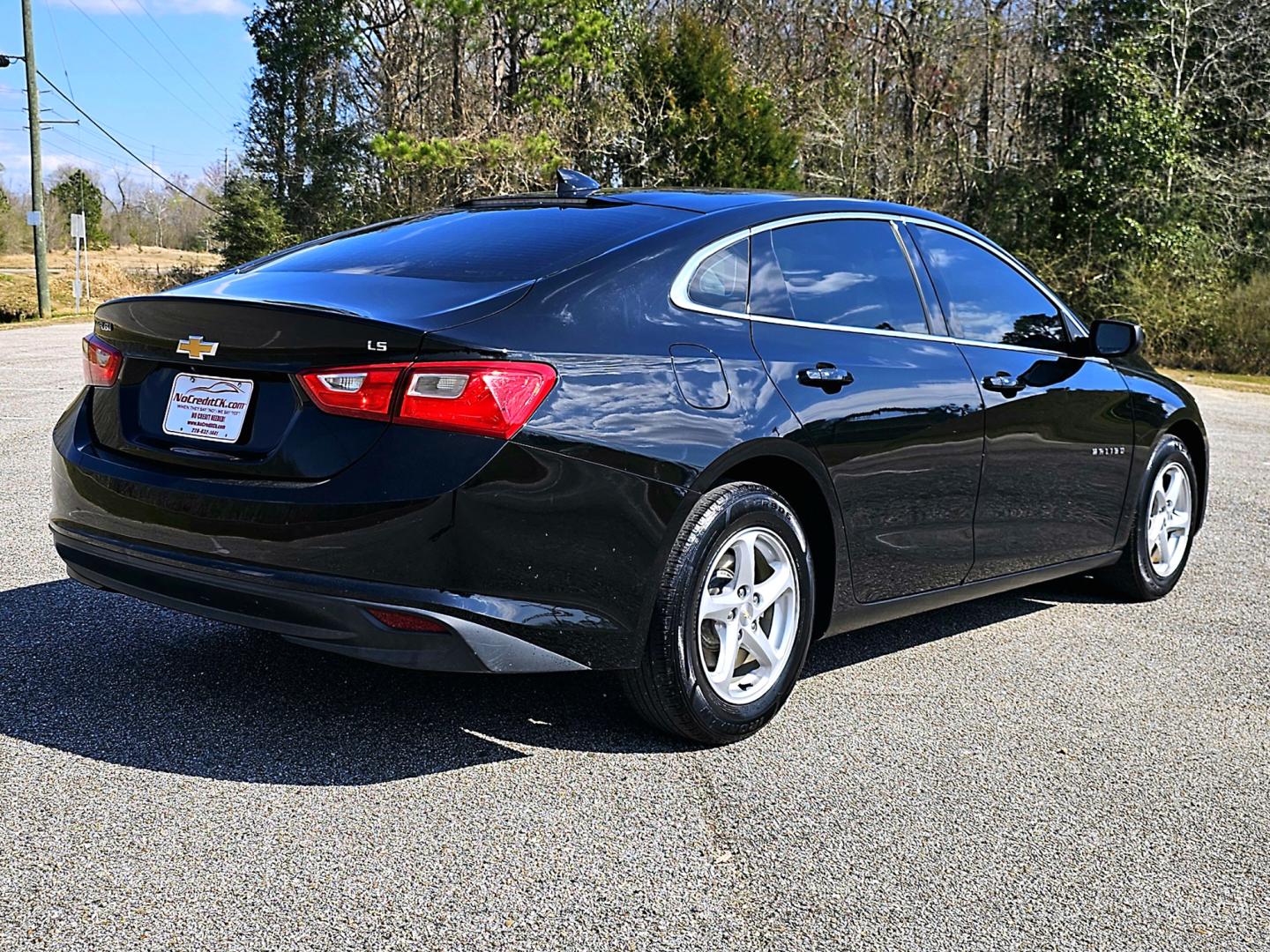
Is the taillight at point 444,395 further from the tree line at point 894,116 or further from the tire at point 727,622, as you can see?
the tree line at point 894,116

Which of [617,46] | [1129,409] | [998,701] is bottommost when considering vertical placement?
[998,701]

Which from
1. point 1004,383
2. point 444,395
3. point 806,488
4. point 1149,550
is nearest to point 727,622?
point 806,488

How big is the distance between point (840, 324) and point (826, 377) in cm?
27

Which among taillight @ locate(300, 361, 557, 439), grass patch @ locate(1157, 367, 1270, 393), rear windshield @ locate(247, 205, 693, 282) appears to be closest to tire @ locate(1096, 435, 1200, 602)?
rear windshield @ locate(247, 205, 693, 282)

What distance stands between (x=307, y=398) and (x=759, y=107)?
80.3 feet

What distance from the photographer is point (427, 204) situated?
31328mm

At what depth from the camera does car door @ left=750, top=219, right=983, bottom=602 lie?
404 centimetres

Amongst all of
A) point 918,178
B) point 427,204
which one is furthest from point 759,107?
point 427,204

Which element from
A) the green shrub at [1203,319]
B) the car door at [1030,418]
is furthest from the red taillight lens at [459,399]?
the green shrub at [1203,319]

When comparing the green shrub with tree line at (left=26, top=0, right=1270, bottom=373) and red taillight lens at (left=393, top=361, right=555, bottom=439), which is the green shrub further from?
red taillight lens at (left=393, top=361, right=555, bottom=439)

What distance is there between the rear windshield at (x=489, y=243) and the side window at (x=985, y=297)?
1.20 m

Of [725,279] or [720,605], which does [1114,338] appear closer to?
[725,279]

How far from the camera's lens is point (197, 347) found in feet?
11.7

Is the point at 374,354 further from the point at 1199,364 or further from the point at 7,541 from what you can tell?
the point at 1199,364
